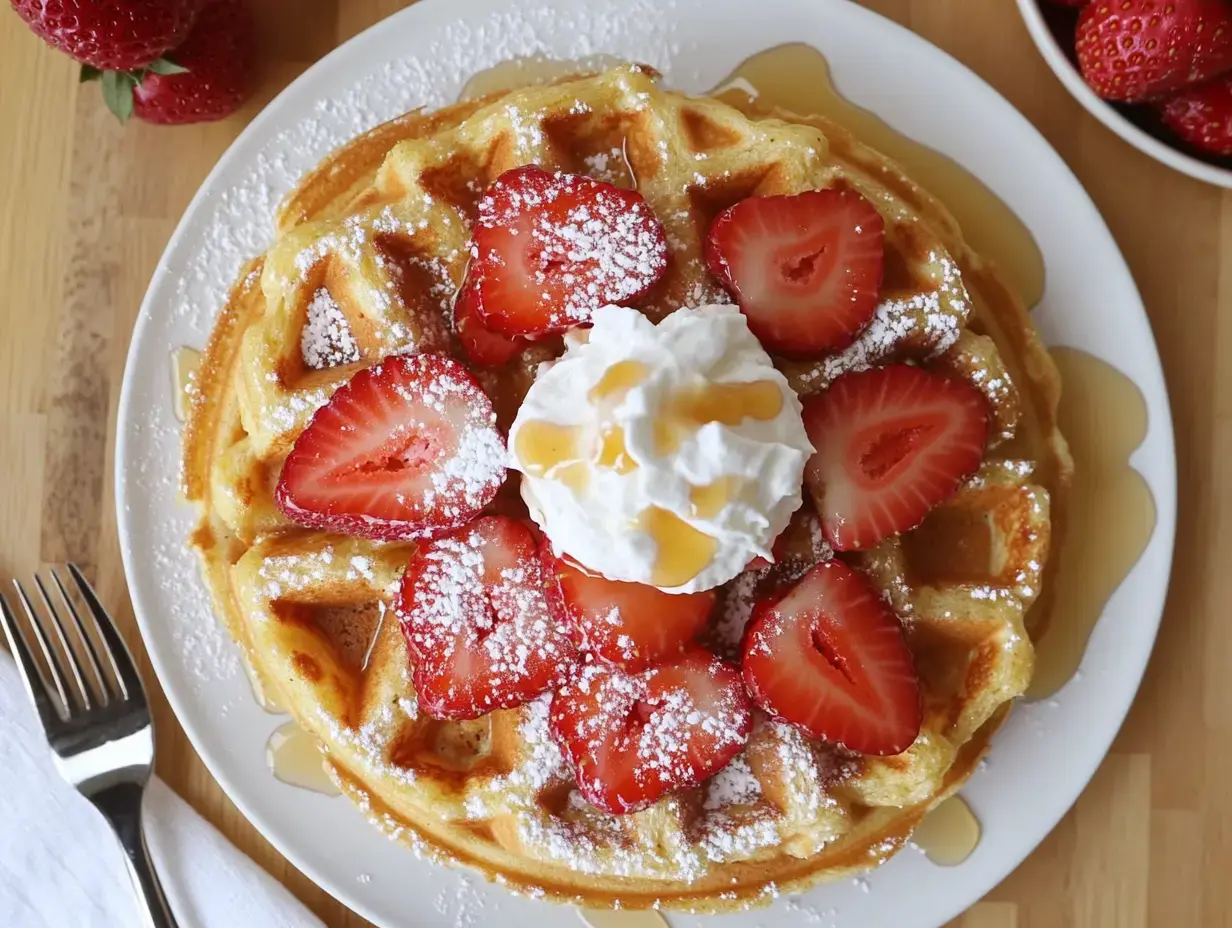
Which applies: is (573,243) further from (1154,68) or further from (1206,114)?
(1206,114)

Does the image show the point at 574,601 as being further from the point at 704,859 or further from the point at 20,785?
the point at 20,785

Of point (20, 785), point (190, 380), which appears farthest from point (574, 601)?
point (20, 785)

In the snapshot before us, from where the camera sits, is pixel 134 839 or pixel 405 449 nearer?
pixel 405 449

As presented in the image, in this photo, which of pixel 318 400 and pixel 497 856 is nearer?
pixel 318 400

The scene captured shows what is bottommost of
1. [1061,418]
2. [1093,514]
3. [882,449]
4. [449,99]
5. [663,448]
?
[1093,514]

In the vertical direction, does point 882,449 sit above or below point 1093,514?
above

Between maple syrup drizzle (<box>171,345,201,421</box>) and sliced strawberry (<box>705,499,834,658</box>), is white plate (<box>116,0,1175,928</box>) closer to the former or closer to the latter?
maple syrup drizzle (<box>171,345,201,421</box>)

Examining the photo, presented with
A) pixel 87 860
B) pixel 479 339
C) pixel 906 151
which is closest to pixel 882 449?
pixel 479 339
